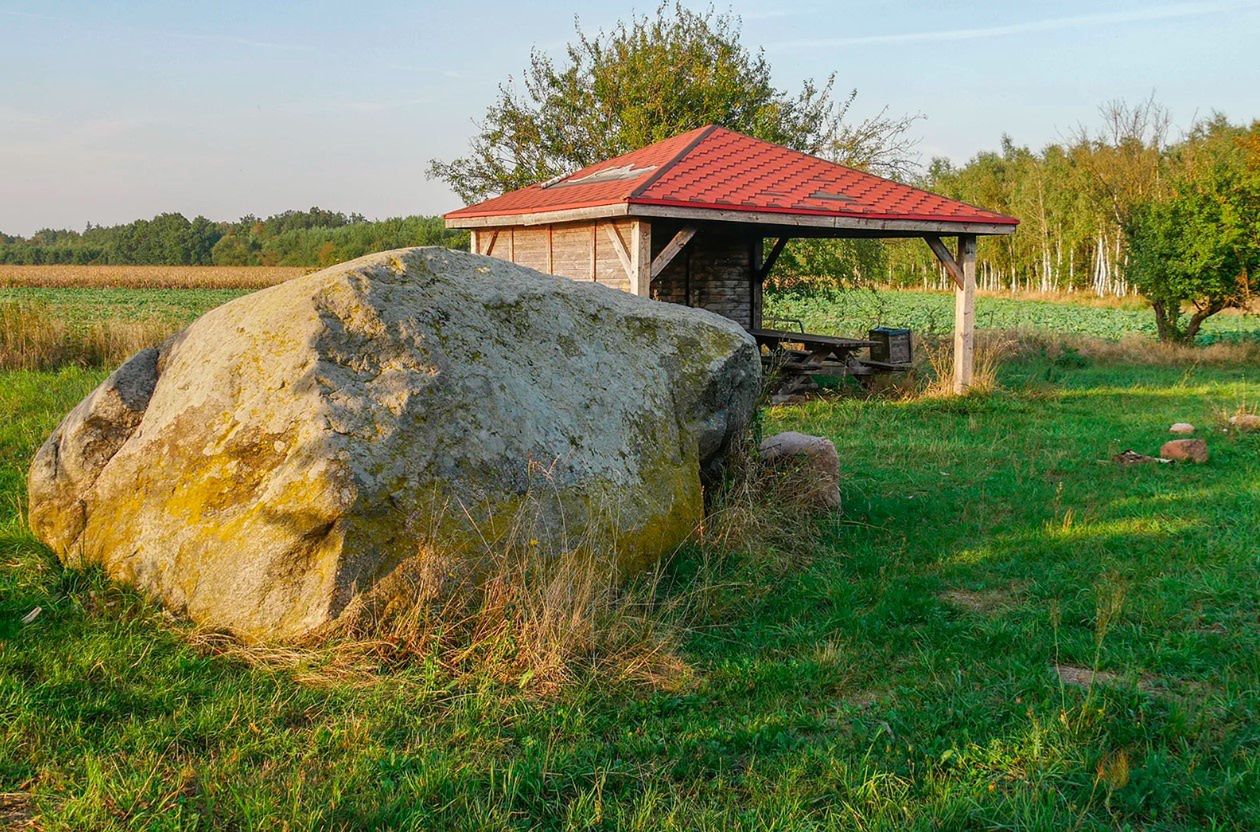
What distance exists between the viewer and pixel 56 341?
40.3ft

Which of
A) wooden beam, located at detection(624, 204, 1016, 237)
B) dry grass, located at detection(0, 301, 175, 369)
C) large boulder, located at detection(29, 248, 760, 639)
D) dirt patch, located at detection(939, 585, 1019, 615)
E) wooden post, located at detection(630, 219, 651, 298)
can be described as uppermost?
wooden beam, located at detection(624, 204, 1016, 237)

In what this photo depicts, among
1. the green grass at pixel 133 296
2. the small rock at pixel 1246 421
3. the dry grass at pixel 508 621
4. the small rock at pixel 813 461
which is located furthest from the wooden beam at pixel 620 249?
the green grass at pixel 133 296

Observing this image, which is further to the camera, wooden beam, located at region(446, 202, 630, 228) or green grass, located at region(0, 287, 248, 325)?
green grass, located at region(0, 287, 248, 325)

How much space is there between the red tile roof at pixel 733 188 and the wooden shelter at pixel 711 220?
28mm

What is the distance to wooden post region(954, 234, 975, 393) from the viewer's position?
13586 millimetres

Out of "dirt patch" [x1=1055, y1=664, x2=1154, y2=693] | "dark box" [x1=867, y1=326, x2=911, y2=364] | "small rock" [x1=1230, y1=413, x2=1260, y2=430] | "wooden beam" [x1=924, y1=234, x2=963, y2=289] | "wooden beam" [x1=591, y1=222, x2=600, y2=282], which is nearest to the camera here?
"dirt patch" [x1=1055, y1=664, x2=1154, y2=693]

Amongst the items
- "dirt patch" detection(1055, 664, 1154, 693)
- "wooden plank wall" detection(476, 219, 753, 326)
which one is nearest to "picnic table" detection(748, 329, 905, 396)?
"wooden plank wall" detection(476, 219, 753, 326)

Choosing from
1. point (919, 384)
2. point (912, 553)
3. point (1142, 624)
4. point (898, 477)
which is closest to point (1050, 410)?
point (919, 384)

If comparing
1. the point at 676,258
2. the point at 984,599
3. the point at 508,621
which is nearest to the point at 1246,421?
the point at 984,599

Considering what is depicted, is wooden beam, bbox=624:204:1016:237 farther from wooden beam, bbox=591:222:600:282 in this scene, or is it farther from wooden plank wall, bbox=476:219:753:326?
wooden beam, bbox=591:222:600:282

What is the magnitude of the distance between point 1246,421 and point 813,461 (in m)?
6.56

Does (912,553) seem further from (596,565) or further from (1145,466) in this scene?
(1145,466)

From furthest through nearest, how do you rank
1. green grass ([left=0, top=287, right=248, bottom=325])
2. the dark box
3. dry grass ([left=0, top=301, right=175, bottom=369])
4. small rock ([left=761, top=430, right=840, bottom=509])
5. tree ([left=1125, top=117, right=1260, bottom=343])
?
green grass ([left=0, top=287, right=248, bottom=325])
tree ([left=1125, top=117, right=1260, bottom=343])
the dark box
dry grass ([left=0, top=301, right=175, bottom=369])
small rock ([left=761, top=430, right=840, bottom=509])

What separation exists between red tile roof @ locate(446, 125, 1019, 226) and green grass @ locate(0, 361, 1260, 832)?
6570 mm
